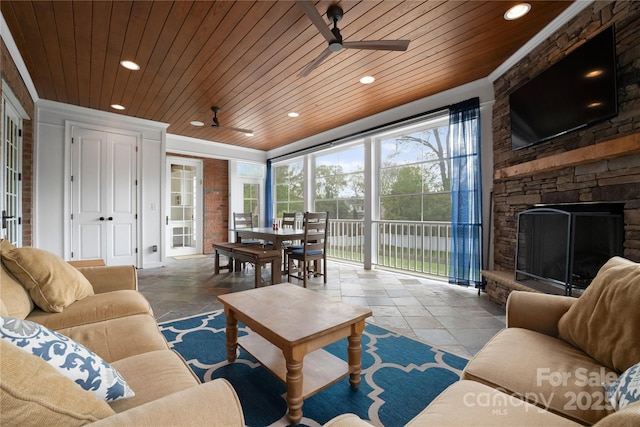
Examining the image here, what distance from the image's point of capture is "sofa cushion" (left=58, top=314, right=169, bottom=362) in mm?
1233

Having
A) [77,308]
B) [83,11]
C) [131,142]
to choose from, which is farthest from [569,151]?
[131,142]

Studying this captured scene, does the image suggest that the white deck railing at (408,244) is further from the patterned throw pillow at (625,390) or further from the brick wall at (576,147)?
the patterned throw pillow at (625,390)

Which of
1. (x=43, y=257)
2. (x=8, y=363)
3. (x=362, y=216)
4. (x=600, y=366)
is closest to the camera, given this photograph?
(x=8, y=363)

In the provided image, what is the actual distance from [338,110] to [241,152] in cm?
329

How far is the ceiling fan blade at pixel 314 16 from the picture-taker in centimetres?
181

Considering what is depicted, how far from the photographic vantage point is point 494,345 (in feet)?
4.19

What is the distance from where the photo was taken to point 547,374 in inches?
41.7

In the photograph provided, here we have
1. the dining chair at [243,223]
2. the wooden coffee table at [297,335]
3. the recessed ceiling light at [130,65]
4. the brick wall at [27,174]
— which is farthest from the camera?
the dining chair at [243,223]

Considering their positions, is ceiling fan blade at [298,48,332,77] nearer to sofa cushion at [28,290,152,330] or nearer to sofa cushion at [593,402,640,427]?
sofa cushion at [28,290,152,330]

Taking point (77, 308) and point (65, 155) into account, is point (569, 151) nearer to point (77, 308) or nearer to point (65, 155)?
point (77, 308)

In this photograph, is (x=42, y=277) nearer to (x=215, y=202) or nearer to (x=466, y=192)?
(x=466, y=192)

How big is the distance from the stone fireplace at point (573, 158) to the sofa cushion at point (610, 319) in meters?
1.01

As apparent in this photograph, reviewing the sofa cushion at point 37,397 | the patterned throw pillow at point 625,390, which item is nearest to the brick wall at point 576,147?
the patterned throw pillow at point 625,390

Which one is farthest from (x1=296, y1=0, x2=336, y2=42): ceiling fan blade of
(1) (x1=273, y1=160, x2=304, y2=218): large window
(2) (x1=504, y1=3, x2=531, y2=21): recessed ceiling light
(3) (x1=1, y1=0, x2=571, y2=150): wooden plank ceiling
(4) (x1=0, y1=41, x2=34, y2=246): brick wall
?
(1) (x1=273, y1=160, x2=304, y2=218): large window
